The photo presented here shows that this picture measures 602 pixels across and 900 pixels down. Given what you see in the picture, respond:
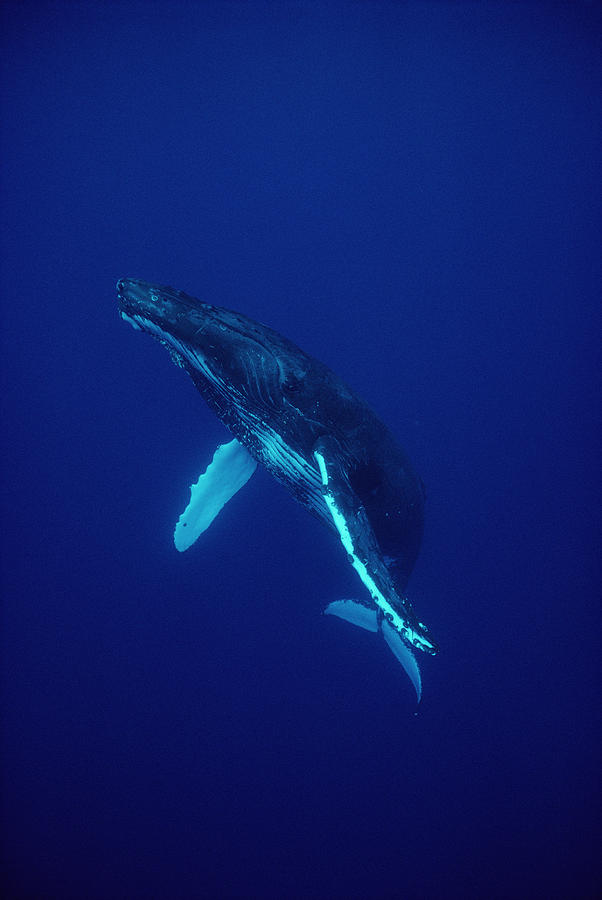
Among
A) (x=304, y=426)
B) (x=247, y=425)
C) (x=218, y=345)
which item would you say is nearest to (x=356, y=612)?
(x=247, y=425)

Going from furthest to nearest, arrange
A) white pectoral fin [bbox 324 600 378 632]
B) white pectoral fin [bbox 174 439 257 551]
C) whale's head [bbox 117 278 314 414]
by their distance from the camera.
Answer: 1. white pectoral fin [bbox 324 600 378 632]
2. white pectoral fin [bbox 174 439 257 551]
3. whale's head [bbox 117 278 314 414]

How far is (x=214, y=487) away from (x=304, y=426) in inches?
84.4

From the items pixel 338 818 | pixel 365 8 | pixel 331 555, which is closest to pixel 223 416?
pixel 331 555

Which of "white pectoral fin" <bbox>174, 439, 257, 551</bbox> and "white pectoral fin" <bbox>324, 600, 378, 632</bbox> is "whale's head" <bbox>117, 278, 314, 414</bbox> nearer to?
"white pectoral fin" <bbox>174, 439, 257, 551</bbox>

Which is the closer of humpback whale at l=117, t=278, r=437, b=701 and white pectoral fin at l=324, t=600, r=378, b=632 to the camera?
humpback whale at l=117, t=278, r=437, b=701

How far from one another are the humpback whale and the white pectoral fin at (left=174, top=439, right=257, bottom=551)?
0.40 feet

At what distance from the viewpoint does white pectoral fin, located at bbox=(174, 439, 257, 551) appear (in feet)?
19.2

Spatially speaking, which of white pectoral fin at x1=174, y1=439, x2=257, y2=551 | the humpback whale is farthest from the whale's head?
white pectoral fin at x1=174, y1=439, x2=257, y2=551

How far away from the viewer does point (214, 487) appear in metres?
5.92

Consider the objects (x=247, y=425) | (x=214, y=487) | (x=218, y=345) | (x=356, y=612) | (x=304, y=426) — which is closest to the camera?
(x=218, y=345)

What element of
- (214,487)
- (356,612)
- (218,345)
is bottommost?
(356,612)

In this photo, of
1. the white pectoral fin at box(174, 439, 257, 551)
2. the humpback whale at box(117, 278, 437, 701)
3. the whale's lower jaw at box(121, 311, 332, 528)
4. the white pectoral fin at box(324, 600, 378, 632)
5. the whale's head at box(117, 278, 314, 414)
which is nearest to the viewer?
the humpback whale at box(117, 278, 437, 701)

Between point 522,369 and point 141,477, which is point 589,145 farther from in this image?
point 141,477

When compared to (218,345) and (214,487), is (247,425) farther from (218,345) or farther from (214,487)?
(214,487)
